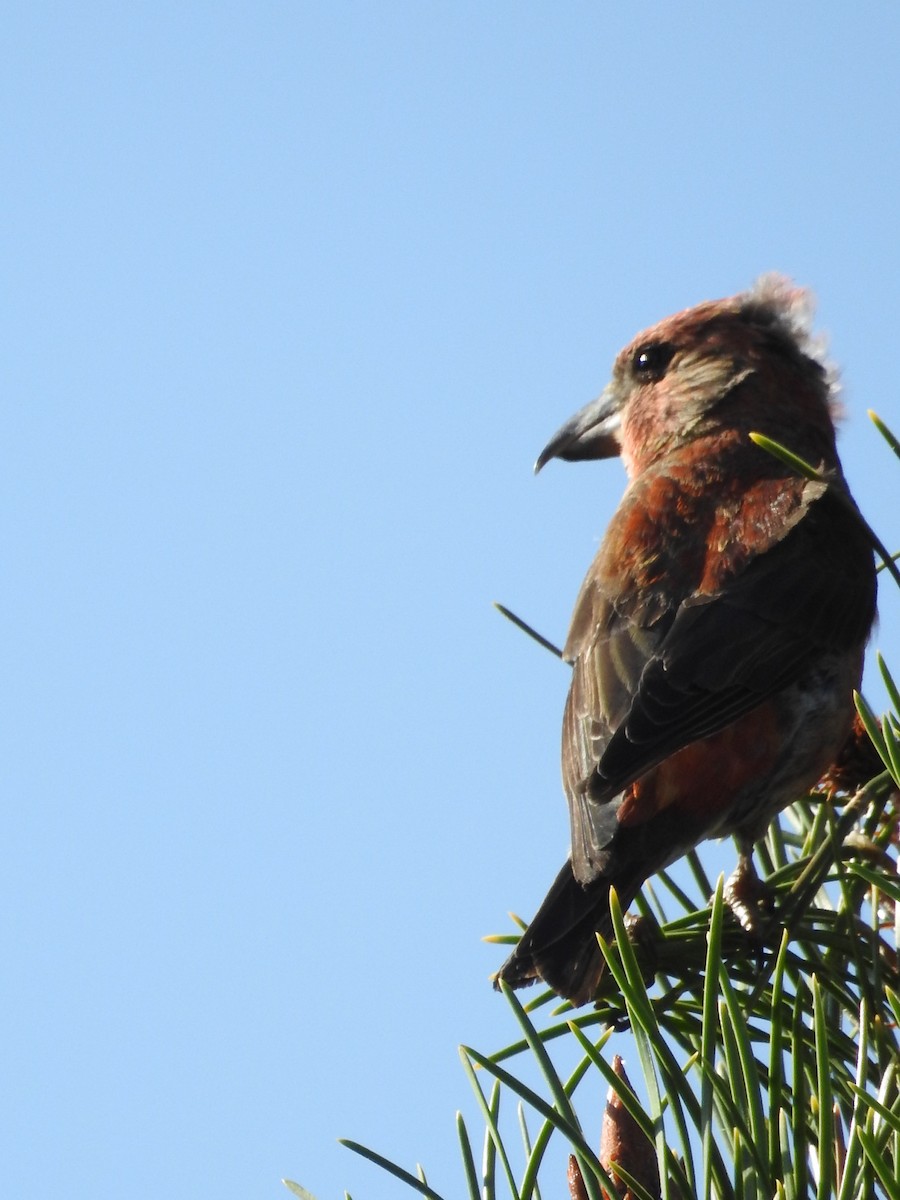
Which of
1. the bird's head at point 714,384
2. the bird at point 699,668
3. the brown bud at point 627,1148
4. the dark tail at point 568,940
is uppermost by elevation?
A: the bird's head at point 714,384

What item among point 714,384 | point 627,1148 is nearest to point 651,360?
point 714,384

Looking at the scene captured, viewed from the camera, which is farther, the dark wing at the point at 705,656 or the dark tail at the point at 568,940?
the dark wing at the point at 705,656

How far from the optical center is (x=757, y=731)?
2857mm

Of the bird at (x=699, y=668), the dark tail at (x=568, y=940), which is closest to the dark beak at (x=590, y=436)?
the bird at (x=699, y=668)

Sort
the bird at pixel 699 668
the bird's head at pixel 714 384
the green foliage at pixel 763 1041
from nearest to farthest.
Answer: the green foliage at pixel 763 1041 < the bird at pixel 699 668 < the bird's head at pixel 714 384

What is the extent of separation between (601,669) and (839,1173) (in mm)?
1219

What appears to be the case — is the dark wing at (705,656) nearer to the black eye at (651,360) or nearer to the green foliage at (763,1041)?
the green foliage at (763,1041)

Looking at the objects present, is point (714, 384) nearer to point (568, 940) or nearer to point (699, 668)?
point (699, 668)

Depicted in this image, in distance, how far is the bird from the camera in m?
2.52

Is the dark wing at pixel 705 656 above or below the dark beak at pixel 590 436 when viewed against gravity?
below

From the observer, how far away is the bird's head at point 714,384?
4.07m

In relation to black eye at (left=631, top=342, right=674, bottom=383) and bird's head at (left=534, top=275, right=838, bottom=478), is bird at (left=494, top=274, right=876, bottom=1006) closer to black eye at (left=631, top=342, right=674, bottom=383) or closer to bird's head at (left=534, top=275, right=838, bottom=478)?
bird's head at (left=534, top=275, right=838, bottom=478)

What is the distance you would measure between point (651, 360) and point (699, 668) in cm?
177

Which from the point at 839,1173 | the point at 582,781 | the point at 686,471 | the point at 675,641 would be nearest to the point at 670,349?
the point at 686,471
